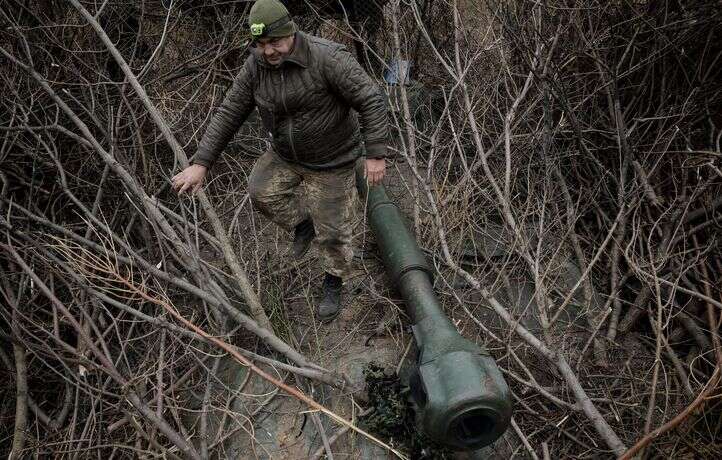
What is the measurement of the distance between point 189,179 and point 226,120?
1.33 feet

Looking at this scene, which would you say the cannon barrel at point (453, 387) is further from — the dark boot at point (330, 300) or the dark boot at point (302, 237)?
the dark boot at point (302, 237)

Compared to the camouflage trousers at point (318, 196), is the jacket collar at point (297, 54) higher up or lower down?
higher up

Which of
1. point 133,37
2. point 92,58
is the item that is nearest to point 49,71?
point 92,58

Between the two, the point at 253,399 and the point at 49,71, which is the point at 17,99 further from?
the point at 253,399

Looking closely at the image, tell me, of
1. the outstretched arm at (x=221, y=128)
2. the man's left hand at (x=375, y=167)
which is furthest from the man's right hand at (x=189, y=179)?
the man's left hand at (x=375, y=167)

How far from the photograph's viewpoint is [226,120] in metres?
3.13

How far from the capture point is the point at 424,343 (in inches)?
109

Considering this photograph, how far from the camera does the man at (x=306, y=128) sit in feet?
9.26

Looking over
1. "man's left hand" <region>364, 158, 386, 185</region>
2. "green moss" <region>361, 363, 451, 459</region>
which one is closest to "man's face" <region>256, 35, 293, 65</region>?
"man's left hand" <region>364, 158, 386, 185</region>

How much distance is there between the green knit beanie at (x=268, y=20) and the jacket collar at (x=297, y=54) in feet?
0.38

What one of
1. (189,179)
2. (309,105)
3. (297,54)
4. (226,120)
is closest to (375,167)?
(309,105)

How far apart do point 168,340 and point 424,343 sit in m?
1.85

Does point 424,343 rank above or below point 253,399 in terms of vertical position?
above

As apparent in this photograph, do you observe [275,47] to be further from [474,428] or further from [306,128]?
[474,428]
